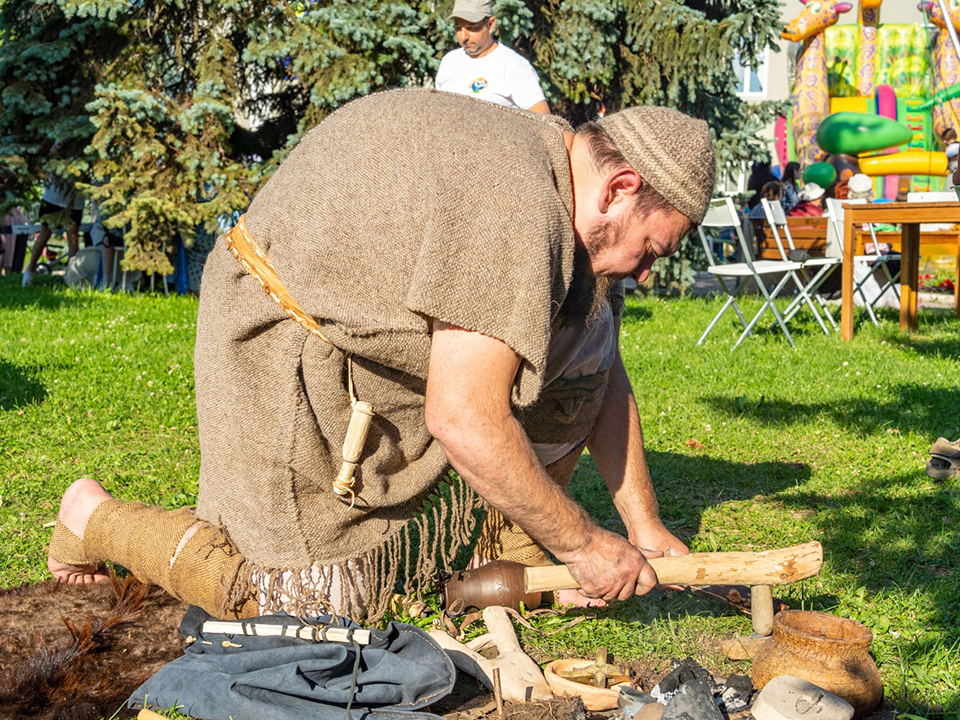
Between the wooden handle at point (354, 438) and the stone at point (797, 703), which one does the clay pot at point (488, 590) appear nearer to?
the wooden handle at point (354, 438)

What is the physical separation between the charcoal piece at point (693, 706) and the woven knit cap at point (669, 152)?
3.49 feet

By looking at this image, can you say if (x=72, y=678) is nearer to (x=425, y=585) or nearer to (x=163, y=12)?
(x=425, y=585)

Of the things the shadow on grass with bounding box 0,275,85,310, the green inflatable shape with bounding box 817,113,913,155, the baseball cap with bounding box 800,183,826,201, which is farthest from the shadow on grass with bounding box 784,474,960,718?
the green inflatable shape with bounding box 817,113,913,155

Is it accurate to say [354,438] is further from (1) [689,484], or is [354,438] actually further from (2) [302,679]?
(1) [689,484]

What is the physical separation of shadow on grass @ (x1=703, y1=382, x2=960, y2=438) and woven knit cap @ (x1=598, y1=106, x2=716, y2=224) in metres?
3.09

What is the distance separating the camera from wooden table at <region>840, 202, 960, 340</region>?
274 inches

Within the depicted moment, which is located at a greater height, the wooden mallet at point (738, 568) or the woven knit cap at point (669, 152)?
the woven knit cap at point (669, 152)

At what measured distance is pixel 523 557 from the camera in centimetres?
307

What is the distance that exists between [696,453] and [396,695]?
8.68 ft

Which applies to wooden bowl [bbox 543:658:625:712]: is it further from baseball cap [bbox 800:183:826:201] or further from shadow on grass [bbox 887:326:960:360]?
baseball cap [bbox 800:183:826:201]

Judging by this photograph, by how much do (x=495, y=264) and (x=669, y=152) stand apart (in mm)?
470

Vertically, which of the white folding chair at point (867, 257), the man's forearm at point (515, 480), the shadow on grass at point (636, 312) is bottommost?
the shadow on grass at point (636, 312)

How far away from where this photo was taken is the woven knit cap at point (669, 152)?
2.07 m

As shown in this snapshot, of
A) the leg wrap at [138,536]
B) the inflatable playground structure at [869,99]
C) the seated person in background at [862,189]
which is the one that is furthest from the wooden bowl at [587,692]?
the inflatable playground structure at [869,99]
